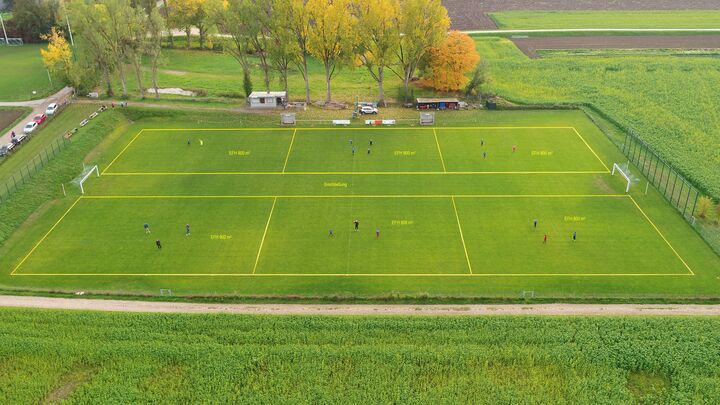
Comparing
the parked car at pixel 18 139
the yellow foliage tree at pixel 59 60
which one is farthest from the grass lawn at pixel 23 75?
the parked car at pixel 18 139

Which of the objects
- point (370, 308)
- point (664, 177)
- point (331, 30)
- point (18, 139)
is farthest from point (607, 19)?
point (18, 139)

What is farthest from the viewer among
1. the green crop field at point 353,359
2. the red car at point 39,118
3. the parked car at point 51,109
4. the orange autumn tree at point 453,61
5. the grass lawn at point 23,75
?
the grass lawn at point 23,75

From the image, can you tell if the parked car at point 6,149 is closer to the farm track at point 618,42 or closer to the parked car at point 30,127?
the parked car at point 30,127

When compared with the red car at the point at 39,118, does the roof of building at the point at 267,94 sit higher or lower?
higher

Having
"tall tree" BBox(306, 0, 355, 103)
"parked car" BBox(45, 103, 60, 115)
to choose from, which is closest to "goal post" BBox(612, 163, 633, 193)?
"tall tree" BBox(306, 0, 355, 103)

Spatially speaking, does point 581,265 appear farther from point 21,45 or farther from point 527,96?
point 21,45
